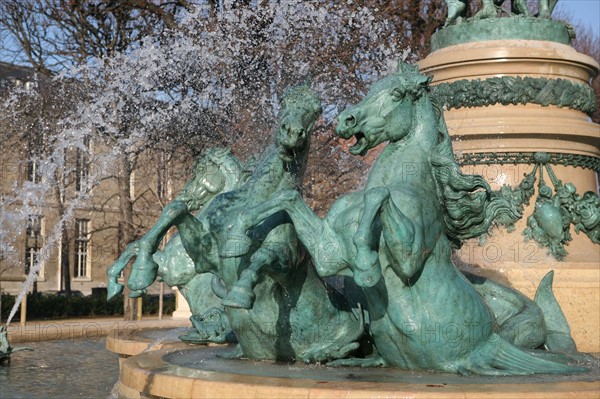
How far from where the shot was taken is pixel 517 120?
9477mm

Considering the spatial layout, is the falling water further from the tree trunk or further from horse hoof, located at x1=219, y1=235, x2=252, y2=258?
horse hoof, located at x1=219, y1=235, x2=252, y2=258

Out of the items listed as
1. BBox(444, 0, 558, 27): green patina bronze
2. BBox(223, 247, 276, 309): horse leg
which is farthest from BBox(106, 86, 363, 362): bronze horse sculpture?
BBox(444, 0, 558, 27): green patina bronze

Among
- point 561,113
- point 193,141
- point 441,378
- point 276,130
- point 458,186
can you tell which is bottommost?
point 441,378

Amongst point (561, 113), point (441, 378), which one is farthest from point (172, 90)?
point (441, 378)

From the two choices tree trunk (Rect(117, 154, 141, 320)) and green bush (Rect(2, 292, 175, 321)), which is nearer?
tree trunk (Rect(117, 154, 141, 320))

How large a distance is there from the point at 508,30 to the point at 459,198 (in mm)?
5021

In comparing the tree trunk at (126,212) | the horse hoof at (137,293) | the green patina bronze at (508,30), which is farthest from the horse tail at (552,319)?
the tree trunk at (126,212)

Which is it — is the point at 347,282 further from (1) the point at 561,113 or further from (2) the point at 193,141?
(2) the point at 193,141

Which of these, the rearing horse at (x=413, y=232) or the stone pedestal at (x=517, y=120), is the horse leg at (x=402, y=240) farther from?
the stone pedestal at (x=517, y=120)

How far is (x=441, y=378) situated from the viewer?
491cm

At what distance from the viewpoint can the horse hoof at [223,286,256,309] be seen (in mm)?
4734

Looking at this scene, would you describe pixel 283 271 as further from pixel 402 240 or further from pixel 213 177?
pixel 213 177

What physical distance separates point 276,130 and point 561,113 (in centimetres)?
485

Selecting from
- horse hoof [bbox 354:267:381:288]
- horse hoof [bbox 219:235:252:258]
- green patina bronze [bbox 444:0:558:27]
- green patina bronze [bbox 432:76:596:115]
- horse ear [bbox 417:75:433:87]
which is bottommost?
horse hoof [bbox 354:267:381:288]
